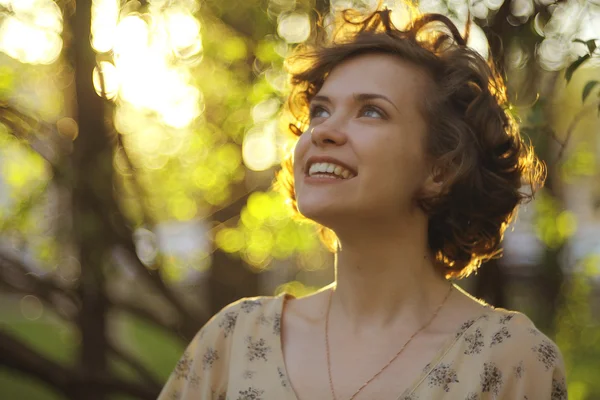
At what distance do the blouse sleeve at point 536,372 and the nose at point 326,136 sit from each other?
2.07ft

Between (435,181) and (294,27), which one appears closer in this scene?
(435,181)

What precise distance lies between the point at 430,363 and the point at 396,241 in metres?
0.31

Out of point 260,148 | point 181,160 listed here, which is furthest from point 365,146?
point 181,160

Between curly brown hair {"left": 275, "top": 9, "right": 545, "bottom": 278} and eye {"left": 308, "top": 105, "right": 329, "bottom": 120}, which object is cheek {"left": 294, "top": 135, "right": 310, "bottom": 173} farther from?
curly brown hair {"left": 275, "top": 9, "right": 545, "bottom": 278}

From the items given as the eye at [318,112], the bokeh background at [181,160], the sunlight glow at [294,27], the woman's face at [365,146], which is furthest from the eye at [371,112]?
the sunlight glow at [294,27]

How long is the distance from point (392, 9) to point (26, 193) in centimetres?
236

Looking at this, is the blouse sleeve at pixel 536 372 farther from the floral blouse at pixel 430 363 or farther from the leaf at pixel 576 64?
the leaf at pixel 576 64

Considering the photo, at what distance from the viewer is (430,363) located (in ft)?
6.82

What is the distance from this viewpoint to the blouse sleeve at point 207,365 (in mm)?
2271

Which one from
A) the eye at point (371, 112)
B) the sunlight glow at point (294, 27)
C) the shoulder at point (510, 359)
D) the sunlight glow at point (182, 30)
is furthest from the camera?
the sunlight glow at point (182, 30)

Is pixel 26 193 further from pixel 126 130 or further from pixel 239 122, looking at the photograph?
pixel 239 122

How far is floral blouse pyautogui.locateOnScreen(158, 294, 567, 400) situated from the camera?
2.03m

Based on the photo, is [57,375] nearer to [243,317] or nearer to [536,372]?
[243,317]

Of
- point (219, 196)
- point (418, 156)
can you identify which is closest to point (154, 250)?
point (219, 196)
